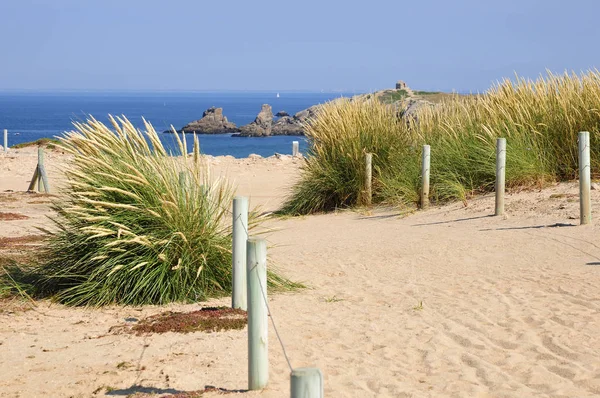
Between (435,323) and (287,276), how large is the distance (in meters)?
2.68

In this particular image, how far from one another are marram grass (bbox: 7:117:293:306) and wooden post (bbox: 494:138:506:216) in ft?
15.2

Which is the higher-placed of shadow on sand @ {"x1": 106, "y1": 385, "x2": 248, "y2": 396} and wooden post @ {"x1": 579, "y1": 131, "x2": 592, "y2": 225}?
wooden post @ {"x1": 579, "y1": 131, "x2": 592, "y2": 225}

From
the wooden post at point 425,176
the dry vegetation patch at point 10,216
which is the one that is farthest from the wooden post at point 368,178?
the dry vegetation patch at point 10,216

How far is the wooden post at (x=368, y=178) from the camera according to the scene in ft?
47.5

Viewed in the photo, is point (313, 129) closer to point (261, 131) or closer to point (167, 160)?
point (167, 160)

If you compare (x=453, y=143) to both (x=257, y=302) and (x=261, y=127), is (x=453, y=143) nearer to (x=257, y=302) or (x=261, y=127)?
(x=257, y=302)

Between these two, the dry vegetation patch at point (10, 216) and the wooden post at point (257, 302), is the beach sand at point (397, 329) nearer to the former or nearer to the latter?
the wooden post at point (257, 302)

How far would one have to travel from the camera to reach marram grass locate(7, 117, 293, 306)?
8039 mm

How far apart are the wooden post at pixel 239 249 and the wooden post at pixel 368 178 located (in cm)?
741

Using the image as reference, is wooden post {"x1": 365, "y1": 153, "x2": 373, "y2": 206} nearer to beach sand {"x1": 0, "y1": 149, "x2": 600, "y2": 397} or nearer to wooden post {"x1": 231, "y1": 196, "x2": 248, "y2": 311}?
beach sand {"x1": 0, "y1": 149, "x2": 600, "y2": 397}

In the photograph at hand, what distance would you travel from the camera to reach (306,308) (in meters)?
7.95

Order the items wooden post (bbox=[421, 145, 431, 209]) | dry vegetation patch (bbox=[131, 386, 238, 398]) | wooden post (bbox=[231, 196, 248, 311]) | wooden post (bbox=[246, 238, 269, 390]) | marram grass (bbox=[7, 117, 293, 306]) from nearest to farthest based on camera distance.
→ wooden post (bbox=[246, 238, 269, 390])
dry vegetation patch (bbox=[131, 386, 238, 398])
wooden post (bbox=[231, 196, 248, 311])
marram grass (bbox=[7, 117, 293, 306])
wooden post (bbox=[421, 145, 431, 209])

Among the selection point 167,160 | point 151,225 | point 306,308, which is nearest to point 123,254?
point 151,225

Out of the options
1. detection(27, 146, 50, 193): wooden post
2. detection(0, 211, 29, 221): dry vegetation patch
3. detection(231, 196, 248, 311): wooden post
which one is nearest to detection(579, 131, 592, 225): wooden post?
detection(231, 196, 248, 311): wooden post
